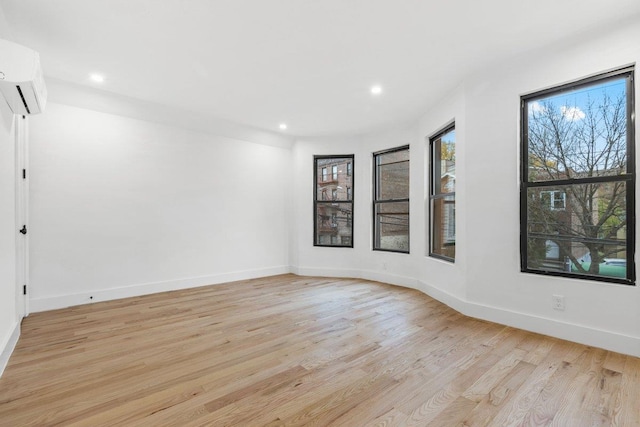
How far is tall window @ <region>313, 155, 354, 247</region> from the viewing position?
577 centimetres

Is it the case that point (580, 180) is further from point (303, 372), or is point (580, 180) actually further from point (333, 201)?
point (333, 201)

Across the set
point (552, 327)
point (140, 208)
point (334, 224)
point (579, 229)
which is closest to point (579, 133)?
point (579, 229)

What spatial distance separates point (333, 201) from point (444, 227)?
217 centimetres

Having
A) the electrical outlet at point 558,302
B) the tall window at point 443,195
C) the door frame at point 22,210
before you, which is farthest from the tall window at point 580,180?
the door frame at point 22,210

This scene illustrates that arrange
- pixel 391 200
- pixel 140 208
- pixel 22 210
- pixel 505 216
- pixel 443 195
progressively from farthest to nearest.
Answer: pixel 391 200 < pixel 140 208 < pixel 443 195 < pixel 22 210 < pixel 505 216

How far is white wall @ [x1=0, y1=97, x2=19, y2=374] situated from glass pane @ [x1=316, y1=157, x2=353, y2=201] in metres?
4.14

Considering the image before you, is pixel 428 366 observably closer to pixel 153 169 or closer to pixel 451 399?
pixel 451 399

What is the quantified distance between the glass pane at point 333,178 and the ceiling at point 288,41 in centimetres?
190

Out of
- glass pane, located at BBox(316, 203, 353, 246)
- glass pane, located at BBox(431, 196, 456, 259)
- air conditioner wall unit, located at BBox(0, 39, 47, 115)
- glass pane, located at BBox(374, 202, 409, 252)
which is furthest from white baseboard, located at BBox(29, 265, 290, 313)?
glass pane, located at BBox(431, 196, 456, 259)

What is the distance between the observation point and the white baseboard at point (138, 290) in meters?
3.62

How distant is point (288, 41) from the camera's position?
2750mm

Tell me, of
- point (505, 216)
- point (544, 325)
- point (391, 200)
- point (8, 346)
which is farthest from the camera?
point (391, 200)

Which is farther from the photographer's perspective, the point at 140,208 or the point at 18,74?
the point at 140,208

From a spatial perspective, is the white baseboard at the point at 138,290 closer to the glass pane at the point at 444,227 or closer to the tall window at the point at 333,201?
the tall window at the point at 333,201
